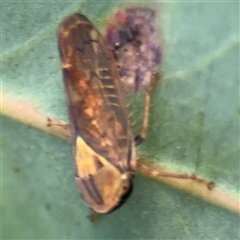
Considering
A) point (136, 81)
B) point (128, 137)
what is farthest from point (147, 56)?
point (128, 137)

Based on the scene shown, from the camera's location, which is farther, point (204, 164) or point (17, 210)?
point (17, 210)

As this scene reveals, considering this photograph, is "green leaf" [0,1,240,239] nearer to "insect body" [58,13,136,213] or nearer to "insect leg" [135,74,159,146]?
"insect leg" [135,74,159,146]

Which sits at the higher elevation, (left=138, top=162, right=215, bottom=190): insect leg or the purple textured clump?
the purple textured clump

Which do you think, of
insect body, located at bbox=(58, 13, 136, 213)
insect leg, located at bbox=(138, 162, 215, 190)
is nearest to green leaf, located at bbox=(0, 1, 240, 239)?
insect leg, located at bbox=(138, 162, 215, 190)

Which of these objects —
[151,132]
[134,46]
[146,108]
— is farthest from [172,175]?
[134,46]

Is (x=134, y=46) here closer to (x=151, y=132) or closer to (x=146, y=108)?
(x=146, y=108)

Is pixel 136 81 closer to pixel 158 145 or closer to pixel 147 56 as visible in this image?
pixel 147 56

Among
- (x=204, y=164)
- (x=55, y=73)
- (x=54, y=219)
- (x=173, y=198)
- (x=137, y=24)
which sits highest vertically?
(x=137, y=24)
